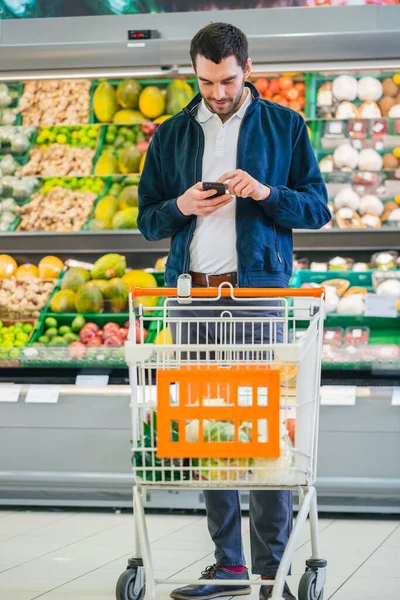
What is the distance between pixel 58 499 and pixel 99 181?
176 cm

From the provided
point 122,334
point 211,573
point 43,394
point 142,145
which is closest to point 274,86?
point 142,145

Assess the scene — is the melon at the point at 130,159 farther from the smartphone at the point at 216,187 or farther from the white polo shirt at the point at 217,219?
the smartphone at the point at 216,187

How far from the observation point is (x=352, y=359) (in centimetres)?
457

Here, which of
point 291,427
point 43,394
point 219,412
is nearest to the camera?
point 219,412

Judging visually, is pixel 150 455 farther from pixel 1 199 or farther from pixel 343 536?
pixel 1 199

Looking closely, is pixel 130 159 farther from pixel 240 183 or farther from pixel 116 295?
pixel 240 183

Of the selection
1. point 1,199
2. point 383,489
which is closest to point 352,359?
point 383,489

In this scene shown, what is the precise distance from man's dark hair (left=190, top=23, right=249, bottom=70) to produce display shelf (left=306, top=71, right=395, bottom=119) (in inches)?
88.4

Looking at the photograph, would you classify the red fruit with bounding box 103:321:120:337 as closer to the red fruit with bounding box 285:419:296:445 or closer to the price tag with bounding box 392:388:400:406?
the price tag with bounding box 392:388:400:406

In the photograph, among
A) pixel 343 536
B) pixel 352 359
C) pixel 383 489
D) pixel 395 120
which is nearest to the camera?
pixel 343 536

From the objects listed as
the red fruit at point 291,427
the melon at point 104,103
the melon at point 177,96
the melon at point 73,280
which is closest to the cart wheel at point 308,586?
the red fruit at point 291,427

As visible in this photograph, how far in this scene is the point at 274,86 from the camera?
511 cm

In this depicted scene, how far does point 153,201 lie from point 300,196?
0.55m

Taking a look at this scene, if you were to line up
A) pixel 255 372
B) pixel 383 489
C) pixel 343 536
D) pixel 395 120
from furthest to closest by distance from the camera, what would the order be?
1. pixel 395 120
2. pixel 383 489
3. pixel 343 536
4. pixel 255 372
